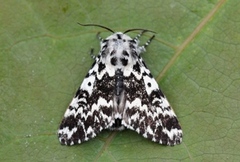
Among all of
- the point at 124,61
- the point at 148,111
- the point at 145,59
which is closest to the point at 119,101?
the point at 148,111

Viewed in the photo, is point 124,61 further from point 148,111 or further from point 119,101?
point 148,111

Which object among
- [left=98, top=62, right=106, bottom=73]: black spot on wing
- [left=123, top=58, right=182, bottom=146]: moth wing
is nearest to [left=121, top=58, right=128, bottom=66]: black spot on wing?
Result: [left=123, top=58, right=182, bottom=146]: moth wing

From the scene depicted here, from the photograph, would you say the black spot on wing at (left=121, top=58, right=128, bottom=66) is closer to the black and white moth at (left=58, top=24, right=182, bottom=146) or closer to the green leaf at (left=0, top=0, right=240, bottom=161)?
the black and white moth at (left=58, top=24, right=182, bottom=146)

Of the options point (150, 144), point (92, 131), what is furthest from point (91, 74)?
point (150, 144)

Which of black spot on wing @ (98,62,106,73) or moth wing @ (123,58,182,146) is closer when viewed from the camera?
moth wing @ (123,58,182,146)

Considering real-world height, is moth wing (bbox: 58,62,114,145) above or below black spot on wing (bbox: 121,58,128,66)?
below

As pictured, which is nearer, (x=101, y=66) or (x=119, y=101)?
(x=119, y=101)

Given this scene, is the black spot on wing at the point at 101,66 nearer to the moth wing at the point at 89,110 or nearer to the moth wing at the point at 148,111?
the moth wing at the point at 89,110
